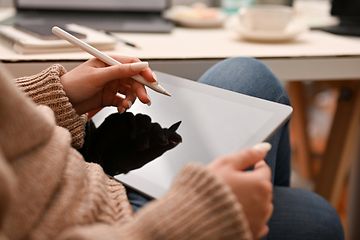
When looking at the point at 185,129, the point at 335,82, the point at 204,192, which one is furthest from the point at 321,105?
the point at 204,192

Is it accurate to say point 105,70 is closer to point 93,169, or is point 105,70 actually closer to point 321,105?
point 93,169

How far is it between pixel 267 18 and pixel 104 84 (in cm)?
51

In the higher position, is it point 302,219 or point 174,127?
point 174,127

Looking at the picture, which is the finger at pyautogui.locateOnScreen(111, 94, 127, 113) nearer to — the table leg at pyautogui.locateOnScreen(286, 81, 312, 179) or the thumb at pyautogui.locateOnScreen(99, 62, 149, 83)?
the thumb at pyautogui.locateOnScreen(99, 62, 149, 83)

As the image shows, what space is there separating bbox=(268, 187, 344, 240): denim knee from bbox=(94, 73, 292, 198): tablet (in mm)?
155

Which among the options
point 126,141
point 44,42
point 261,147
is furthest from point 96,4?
point 261,147

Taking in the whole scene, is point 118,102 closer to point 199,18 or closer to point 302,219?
point 302,219

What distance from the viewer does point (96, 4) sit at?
1195mm

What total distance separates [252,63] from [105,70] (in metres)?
0.24

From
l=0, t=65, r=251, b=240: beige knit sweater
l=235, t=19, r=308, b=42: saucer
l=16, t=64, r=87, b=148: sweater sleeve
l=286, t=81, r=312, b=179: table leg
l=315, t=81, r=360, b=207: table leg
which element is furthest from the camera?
l=286, t=81, r=312, b=179: table leg

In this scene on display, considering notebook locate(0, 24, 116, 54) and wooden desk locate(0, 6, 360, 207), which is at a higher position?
notebook locate(0, 24, 116, 54)

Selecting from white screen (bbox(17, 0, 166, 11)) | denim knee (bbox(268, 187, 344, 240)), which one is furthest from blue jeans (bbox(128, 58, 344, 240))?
white screen (bbox(17, 0, 166, 11))

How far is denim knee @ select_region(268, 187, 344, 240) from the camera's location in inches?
25.5

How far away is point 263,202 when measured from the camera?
0.46m
